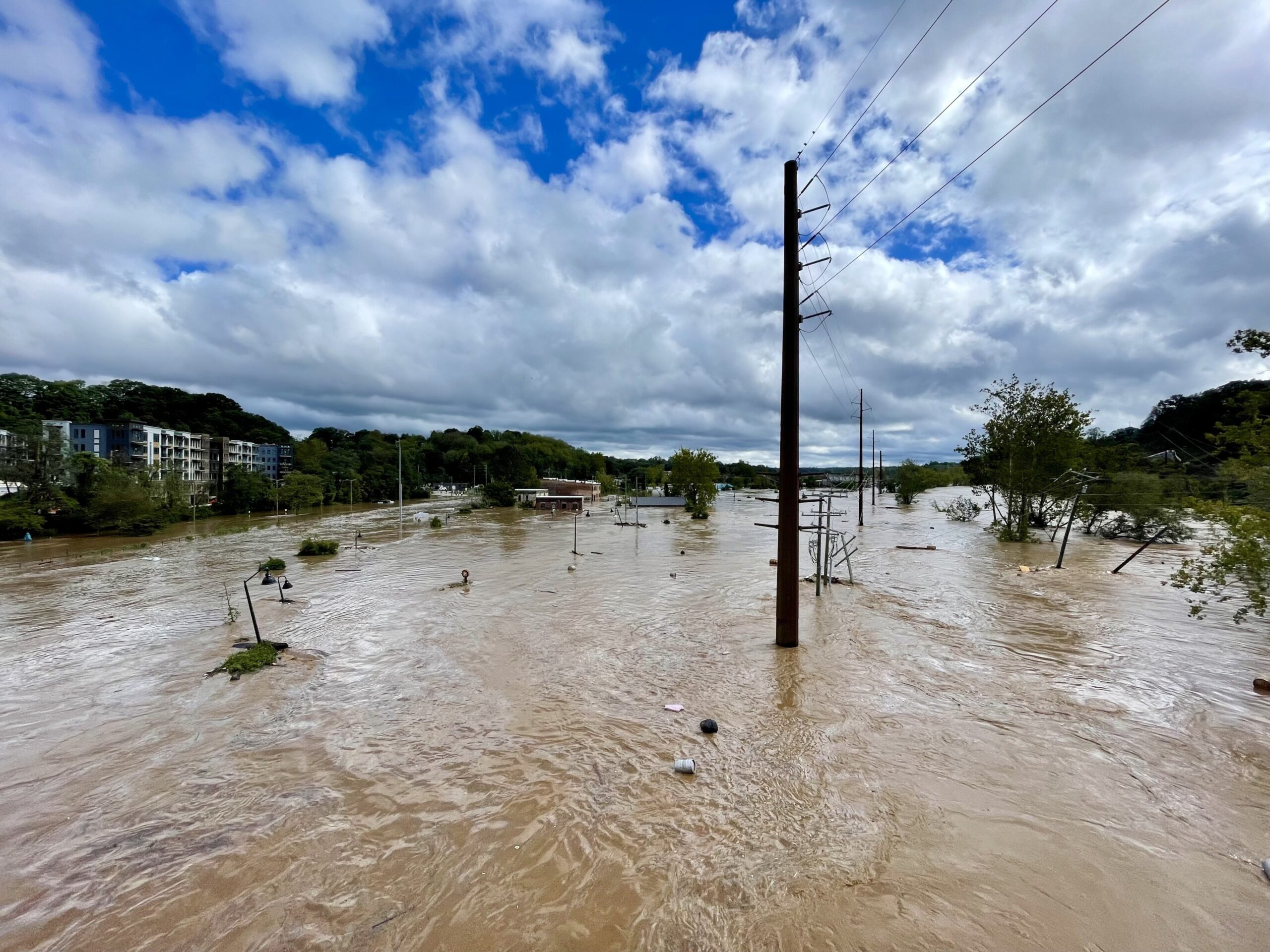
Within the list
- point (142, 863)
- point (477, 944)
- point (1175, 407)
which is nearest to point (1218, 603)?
point (477, 944)

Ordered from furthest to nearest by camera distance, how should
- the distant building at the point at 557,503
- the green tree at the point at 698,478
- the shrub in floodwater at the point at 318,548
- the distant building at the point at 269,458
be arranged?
the distant building at the point at 269,458
the distant building at the point at 557,503
the green tree at the point at 698,478
the shrub in floodwater at the point at 318,548

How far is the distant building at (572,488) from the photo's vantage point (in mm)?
70312

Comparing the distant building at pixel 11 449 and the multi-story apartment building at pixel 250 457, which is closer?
the distant building at pixel 11 449

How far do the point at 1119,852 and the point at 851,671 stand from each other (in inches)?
172

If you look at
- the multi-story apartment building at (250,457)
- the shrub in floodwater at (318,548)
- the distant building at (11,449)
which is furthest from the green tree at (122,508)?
the multi-story apartment building at (250,457)

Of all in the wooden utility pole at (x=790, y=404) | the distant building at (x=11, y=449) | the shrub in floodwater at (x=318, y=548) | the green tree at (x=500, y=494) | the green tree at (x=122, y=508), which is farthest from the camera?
the green tree at (x=500, y=494)

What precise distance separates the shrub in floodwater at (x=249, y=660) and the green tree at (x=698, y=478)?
39.7 m

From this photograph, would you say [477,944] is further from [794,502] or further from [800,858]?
[794,502]

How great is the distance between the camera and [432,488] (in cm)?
9262

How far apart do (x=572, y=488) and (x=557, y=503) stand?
11658 mm

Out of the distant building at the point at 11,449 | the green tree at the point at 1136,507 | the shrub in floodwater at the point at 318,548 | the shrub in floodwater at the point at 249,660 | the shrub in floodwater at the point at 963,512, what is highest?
the distant building at the point at 11,449

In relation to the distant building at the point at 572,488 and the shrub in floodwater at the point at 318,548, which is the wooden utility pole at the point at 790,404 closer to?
the shrub in floodwater at the point at 318,548

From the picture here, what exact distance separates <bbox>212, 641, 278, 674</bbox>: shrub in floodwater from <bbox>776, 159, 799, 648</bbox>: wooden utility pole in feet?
31.2

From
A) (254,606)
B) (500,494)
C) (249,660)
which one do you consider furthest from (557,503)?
(249,660)
